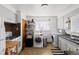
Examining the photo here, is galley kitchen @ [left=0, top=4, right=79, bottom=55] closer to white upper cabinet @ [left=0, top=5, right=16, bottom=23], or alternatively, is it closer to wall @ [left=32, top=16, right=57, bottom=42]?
wall @ [left=32, top=16, right=57, bottom=42]

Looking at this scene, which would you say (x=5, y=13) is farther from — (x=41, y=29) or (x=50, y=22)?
(x=50, y=22)

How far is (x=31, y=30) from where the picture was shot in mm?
5312

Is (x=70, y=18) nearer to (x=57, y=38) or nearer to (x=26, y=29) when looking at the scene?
(x=57, y=38)

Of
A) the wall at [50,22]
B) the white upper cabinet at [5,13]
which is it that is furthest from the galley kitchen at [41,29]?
the white upper cabinet at [5,13]

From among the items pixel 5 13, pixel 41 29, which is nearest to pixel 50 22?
pixel 41 29

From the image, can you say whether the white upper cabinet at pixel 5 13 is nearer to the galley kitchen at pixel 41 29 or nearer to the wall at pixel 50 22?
the galley kitchen at pixel 41 29

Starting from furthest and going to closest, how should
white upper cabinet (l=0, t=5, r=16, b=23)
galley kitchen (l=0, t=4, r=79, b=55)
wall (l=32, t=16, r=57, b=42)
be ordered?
1. wall (l=32, t=16, r=57, b=42)
2. galley kitchen (l=0, t=4, r=79, b=55)
3. white upper cabinet (l=0, t=5, r=16, b=23)

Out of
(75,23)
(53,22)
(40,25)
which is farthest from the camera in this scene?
(53,22)

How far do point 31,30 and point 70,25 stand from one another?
7.06 ft

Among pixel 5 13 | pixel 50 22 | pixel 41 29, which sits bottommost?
pixel 41 29

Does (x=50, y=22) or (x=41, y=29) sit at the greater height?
(x=50, y=22)

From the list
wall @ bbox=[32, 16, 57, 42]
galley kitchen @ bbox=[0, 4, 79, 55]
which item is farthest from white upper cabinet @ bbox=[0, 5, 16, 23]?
wall @ bbox=[32, 16, 57, 42]
